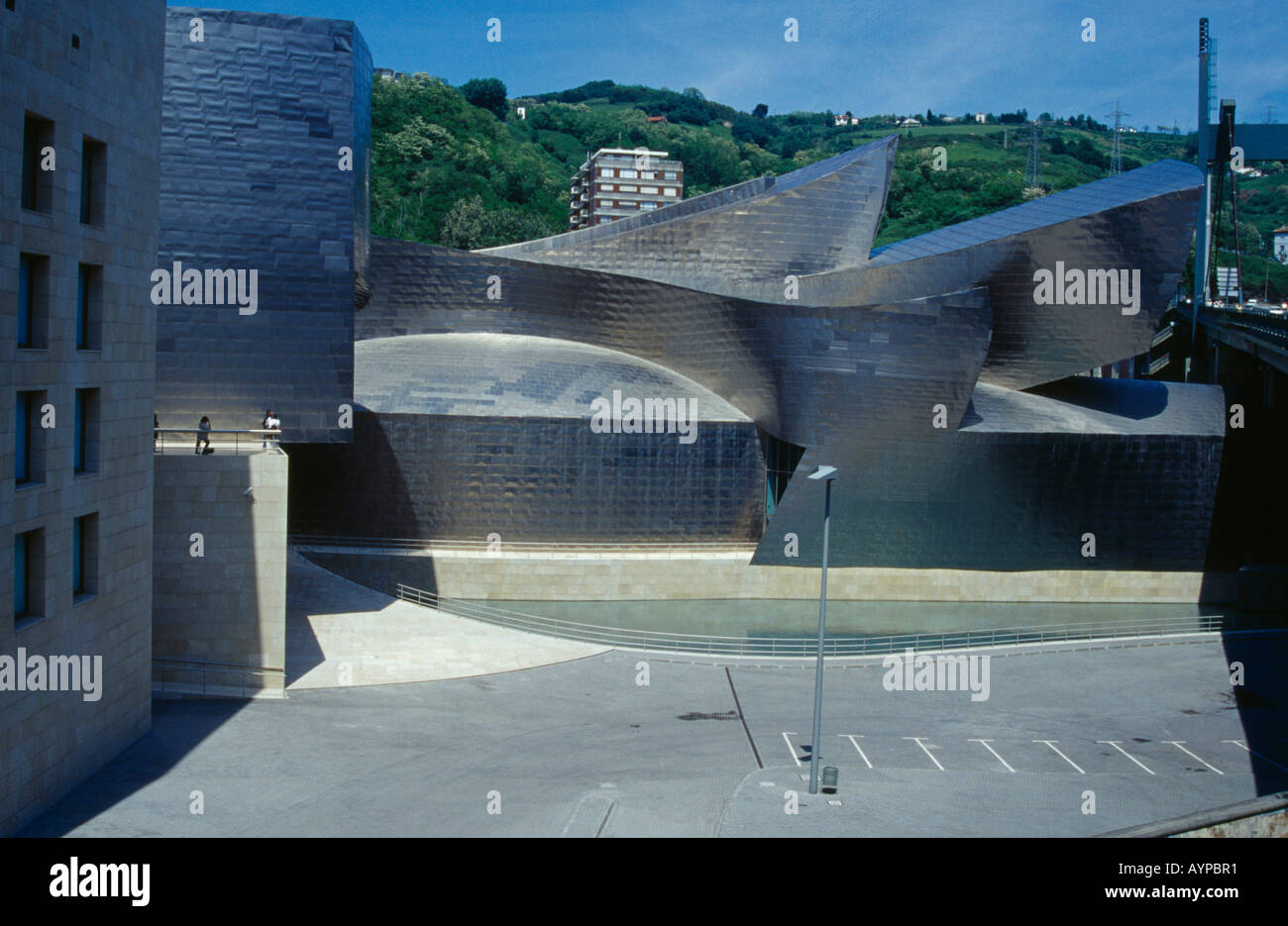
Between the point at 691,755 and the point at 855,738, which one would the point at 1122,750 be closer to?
the point at 855,738

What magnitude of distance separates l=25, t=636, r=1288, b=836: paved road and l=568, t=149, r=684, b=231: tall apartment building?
9356 cm

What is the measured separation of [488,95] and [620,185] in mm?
28562

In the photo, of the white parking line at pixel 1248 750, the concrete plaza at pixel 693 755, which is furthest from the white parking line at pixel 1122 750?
the white parking line at pixel 1248 750

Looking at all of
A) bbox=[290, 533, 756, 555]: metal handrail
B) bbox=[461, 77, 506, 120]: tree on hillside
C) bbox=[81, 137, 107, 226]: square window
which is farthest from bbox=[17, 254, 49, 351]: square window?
bbox=[461, 77, 506, 120]: tree on hillside

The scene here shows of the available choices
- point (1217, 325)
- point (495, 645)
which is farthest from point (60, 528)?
point (1217, 325)

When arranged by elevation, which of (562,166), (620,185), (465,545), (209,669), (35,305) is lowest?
(209,669)

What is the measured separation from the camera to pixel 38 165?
48.3ft

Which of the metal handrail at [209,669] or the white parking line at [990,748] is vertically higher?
the metal handrail at [209,669]

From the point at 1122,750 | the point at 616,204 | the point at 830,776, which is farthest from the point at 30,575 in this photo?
the point at 616,204

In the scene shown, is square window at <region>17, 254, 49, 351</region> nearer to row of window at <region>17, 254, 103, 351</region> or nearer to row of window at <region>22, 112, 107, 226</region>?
row of window at <region>17, 254, 103, 351</region>

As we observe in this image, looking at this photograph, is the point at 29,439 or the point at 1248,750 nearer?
the point at 29,439

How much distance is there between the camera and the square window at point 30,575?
1452cm

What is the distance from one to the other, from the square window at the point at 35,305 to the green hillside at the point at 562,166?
180 feet

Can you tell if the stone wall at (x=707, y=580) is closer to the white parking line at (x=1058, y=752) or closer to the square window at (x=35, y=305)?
the white parking line at (x=1058, y=752)
